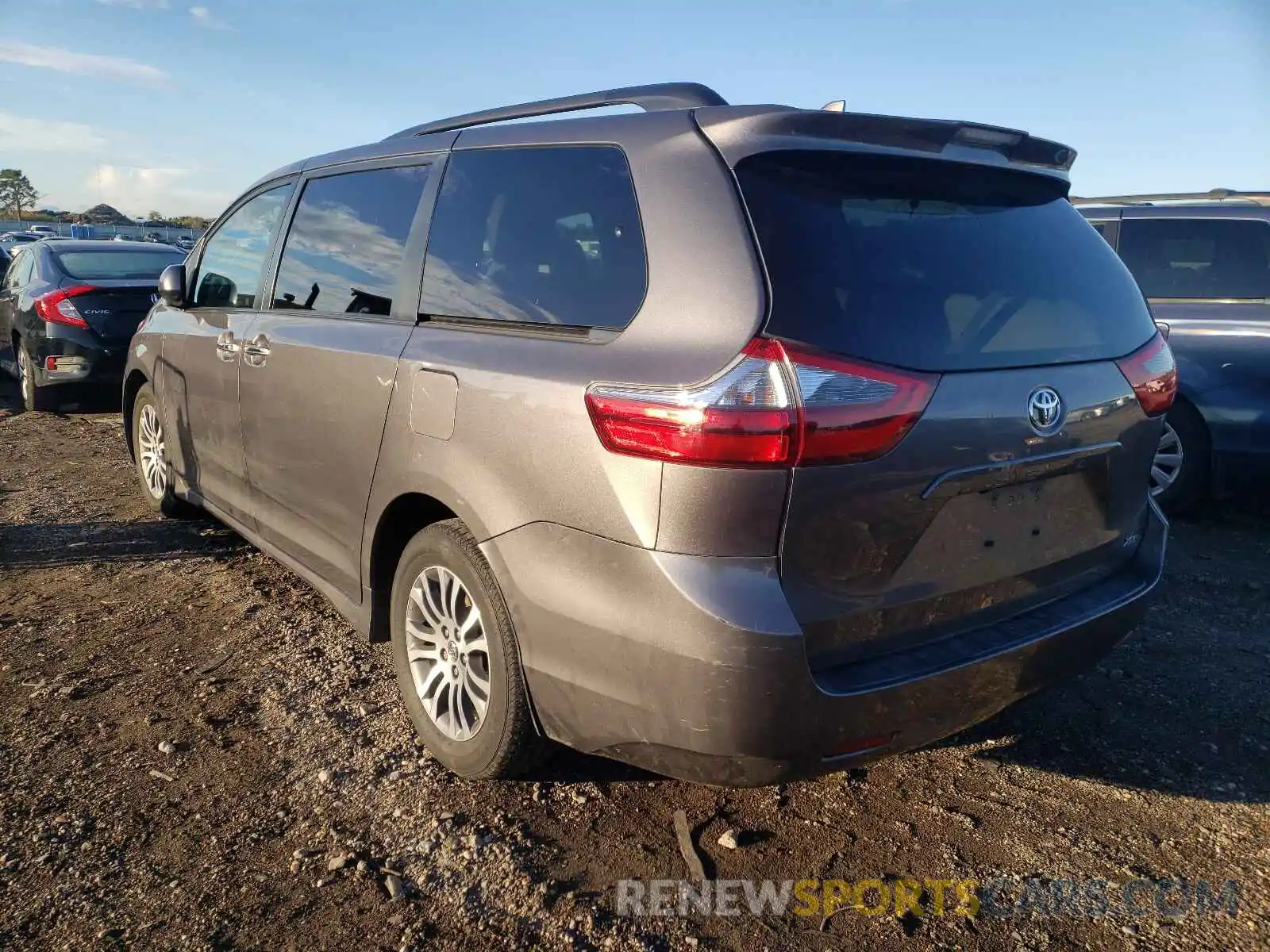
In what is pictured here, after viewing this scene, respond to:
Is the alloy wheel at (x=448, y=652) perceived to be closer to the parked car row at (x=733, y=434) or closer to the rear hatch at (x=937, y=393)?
the parked car row at (x=733, y=434)

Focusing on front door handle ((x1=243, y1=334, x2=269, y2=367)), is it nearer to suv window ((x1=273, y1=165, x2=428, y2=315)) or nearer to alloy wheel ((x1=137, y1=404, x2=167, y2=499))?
suv window ((x1=273, y1=165, x2=428, y2=315))

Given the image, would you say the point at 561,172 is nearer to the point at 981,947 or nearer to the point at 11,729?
the point at 981,947

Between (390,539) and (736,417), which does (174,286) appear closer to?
(390,539)

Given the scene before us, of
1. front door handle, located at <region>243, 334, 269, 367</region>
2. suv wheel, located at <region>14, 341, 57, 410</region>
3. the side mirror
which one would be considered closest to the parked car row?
front door handle, located at <region>243, 334, 269, 367</region>

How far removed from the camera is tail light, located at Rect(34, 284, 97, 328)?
791 centimetres

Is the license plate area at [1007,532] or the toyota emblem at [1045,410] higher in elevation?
the toyota emblem at [1045,410]

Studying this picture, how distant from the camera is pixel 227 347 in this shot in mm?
4051

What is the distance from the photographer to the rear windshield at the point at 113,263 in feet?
27.5

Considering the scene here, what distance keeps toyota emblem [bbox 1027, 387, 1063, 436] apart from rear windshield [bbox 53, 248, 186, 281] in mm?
8099

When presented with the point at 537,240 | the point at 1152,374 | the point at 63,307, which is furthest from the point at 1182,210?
the point at 63,307

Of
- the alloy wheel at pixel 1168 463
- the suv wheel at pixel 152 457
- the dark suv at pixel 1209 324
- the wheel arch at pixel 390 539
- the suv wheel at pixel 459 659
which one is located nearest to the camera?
the suv wheel at pixel 459 659

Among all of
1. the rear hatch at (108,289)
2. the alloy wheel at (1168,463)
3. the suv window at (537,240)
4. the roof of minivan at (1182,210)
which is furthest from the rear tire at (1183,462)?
the rear hatch at (108,289)

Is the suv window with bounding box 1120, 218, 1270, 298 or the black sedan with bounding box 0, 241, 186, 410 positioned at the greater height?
the suv window with bounding box 1120, 218, 1270, 298

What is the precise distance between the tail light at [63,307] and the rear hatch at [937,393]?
25.1 feet
